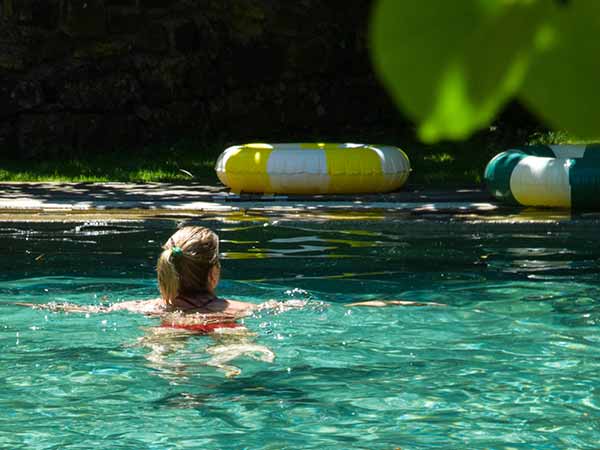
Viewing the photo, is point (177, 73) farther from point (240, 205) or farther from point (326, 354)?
point (326, 354)

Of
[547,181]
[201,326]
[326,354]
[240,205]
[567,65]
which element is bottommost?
[326,354]

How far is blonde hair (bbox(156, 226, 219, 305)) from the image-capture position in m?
5.82

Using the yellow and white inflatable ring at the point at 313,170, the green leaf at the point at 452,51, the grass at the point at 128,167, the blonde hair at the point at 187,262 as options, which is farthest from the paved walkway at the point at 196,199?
the green leaf at the point at 452,51

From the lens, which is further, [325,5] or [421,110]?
[325,5]

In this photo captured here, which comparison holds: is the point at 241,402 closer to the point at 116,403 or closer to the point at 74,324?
the point at 116,403

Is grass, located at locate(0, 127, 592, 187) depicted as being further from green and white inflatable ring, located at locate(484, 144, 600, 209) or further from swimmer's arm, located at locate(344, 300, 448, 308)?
swimmer's arm, located at locate(344, 300, 448, 308)

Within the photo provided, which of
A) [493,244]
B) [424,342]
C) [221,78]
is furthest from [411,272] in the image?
[221,78]

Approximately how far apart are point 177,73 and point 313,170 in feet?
17.8

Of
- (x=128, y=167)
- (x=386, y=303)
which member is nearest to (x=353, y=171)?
(x=128, y=167)

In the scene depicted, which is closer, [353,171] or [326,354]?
[326,354]

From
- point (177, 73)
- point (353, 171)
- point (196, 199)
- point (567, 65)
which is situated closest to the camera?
point (567, 65)

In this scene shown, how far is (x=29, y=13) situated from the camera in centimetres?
1661

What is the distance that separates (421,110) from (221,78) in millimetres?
16890

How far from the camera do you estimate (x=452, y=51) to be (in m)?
0.34
